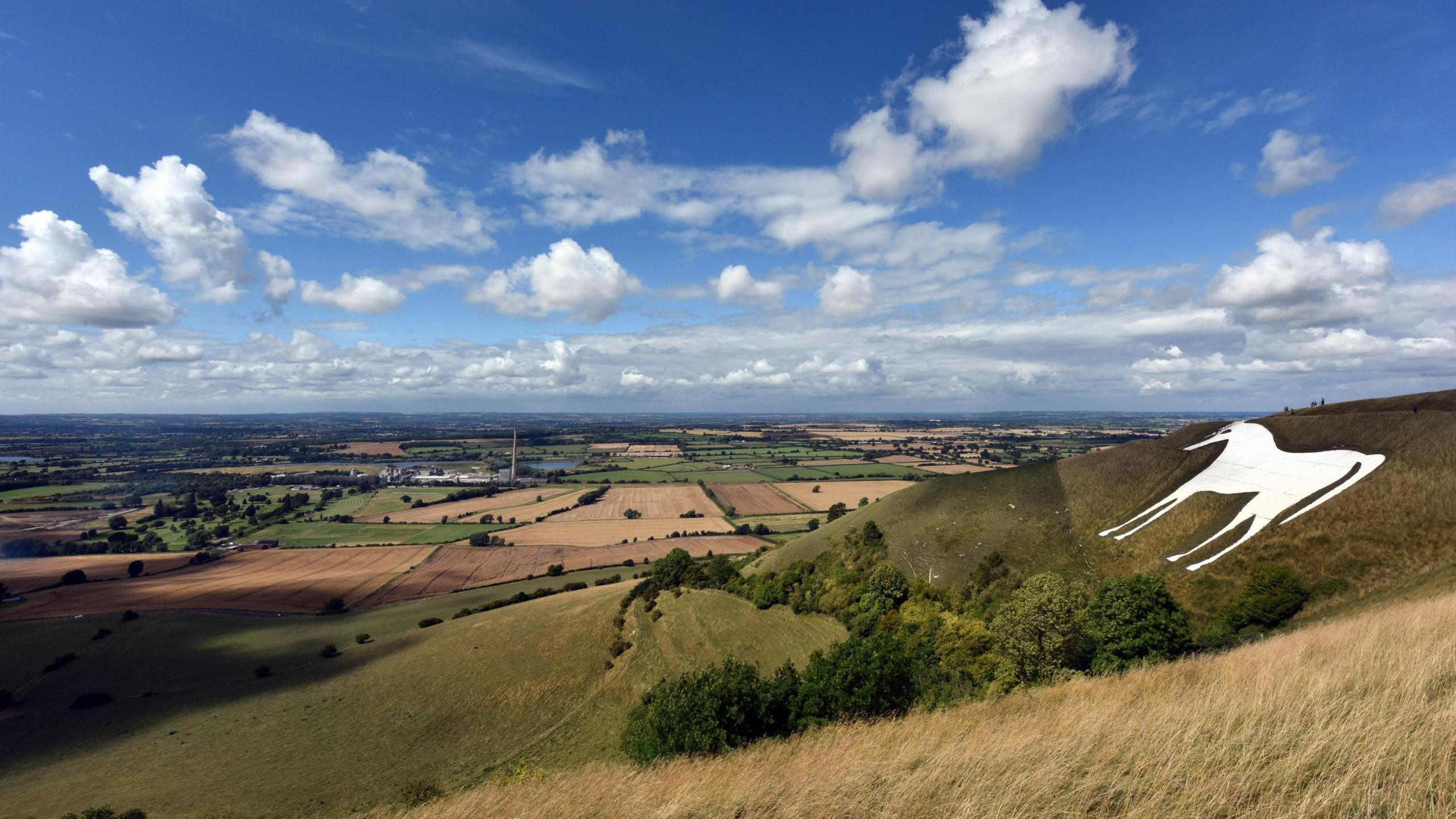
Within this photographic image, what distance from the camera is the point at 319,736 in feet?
135

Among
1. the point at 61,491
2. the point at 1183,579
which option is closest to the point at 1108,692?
the point at 1183,579

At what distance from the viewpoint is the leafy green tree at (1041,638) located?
31312 mm

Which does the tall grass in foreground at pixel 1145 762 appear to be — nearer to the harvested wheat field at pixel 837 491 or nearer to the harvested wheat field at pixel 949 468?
the harvested wheat field at pixel 837 491

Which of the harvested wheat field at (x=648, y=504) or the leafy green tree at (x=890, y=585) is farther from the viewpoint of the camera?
the harvested wheat field at (x=648, y=504)

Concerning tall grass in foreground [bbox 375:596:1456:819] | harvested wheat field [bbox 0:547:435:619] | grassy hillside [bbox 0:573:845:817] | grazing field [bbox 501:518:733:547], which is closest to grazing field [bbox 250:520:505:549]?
harvested wheat field [bbox 0:547:435:619]

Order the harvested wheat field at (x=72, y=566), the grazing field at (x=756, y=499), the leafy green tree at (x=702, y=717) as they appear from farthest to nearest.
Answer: the grazing field at (x=756, y=499) → the harvested wheat field at (x=72, y=566) → the leafy green tree at (x=702, y=717)

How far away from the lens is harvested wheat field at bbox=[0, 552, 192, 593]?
79.0m

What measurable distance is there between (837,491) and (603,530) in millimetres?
69894

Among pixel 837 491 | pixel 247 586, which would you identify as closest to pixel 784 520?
pixel 837 491

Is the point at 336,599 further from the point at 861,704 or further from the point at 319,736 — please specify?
the point at 861,704

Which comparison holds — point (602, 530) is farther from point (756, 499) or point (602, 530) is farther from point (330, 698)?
point (330, 698)

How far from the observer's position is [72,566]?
87438mm

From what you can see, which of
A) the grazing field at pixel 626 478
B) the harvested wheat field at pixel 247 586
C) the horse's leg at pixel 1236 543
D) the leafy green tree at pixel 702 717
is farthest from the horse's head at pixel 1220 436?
the grazing field at pixel 626 478

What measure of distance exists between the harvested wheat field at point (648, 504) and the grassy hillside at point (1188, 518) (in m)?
56.6
